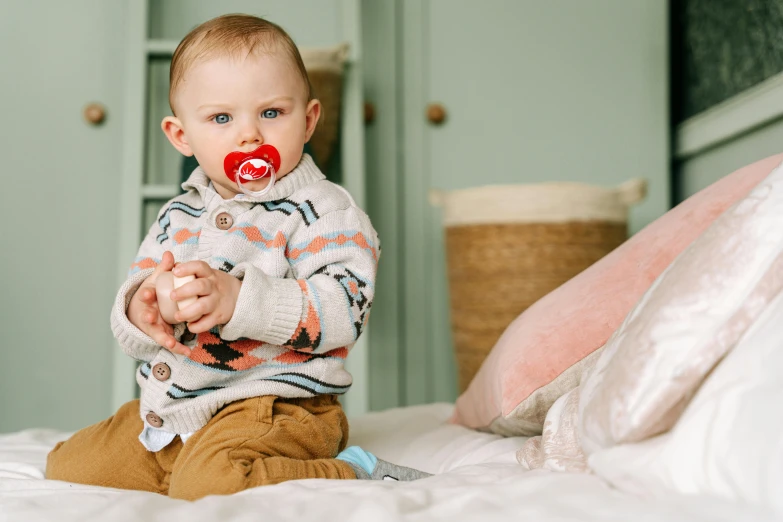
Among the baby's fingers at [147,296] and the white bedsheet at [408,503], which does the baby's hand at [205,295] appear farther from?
the white bedsheet at [408,503]

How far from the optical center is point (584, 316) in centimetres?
109

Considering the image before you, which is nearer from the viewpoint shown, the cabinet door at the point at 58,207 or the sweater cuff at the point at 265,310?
the sweater cuff at the point at 265,310

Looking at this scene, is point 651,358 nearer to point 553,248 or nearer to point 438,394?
point 553,248

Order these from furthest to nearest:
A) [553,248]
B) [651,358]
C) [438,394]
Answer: [438,394]
[553,248]
[651,358]

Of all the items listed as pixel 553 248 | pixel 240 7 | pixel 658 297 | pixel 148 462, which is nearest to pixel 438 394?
pixel 553 248

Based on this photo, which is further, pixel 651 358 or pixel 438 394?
pixel 438 394

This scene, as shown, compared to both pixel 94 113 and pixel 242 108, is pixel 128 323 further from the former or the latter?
pixel 94 113

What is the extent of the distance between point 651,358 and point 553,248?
4.40 ft

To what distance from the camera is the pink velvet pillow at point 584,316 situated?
105 centimetres

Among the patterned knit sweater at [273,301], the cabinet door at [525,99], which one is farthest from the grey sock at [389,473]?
the cabinet door at [525,99]

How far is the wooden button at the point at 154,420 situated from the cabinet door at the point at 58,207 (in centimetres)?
128

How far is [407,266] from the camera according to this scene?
2.41 metres

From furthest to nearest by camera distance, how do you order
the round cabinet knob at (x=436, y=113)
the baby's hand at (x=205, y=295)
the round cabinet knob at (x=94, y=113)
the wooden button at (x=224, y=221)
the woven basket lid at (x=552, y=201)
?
the round cabinet knob at (x=436, y=113), the round cabinet knob at (x=94, y=113), the woven basket lid at (x=552, y=201), the wooden button at (x=224, y=221), the baby's hand at (x=205, y=295)

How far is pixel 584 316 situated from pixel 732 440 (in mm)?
473
